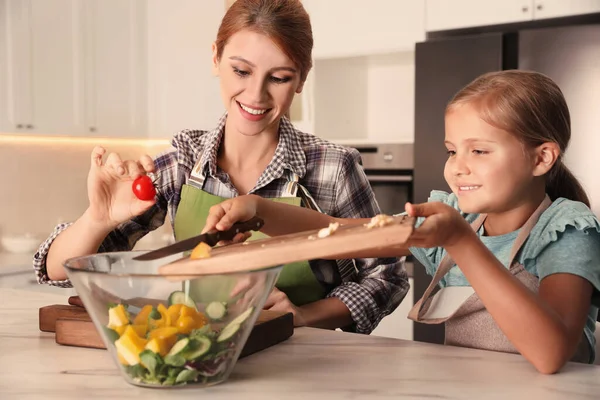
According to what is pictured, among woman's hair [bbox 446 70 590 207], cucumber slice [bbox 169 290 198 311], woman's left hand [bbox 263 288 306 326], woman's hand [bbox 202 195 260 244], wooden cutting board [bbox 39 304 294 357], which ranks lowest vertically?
woman's left hand [bbox 263 288 306 326]

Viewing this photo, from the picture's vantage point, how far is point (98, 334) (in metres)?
1.13

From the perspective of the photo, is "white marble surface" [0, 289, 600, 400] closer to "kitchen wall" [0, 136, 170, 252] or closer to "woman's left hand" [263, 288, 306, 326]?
"woman's left hand" [263, 288, 306, 326]

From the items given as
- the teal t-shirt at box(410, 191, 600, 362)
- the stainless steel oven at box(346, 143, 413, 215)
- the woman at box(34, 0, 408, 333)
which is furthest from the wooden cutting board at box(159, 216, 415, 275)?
the stainless steel oven at box(346, 143, 413, 215)

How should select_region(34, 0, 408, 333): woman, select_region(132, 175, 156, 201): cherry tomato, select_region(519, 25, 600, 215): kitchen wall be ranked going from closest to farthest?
select_region(132, 175, 156, 201): cherry tomato, select_region(34, 0, 408, 333): woman, select_region(519, 25, 600, 215): kitchen wall

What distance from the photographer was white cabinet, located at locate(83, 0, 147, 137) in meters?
3.72

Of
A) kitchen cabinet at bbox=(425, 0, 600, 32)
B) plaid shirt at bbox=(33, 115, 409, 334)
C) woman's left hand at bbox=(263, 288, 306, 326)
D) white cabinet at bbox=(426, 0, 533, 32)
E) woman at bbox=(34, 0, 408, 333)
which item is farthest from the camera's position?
white cabinet at bbox=(426, 0, 533, 32)

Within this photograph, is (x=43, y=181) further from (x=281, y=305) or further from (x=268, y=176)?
(x=281, y=305)

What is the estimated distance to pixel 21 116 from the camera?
338cm

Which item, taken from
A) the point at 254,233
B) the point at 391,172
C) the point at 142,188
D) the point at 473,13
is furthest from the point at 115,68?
the point at 142,188

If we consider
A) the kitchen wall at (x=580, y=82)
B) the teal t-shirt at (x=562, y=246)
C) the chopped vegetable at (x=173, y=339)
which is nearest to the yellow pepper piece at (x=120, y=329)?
the chopped vegetable at (x=173, y=339)

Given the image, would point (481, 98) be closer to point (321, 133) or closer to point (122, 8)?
point (321, 133)

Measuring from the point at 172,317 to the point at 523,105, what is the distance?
28.9 inches

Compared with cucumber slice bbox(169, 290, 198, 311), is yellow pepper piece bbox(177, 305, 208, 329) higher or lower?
lower

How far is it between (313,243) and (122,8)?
10.9 feet
